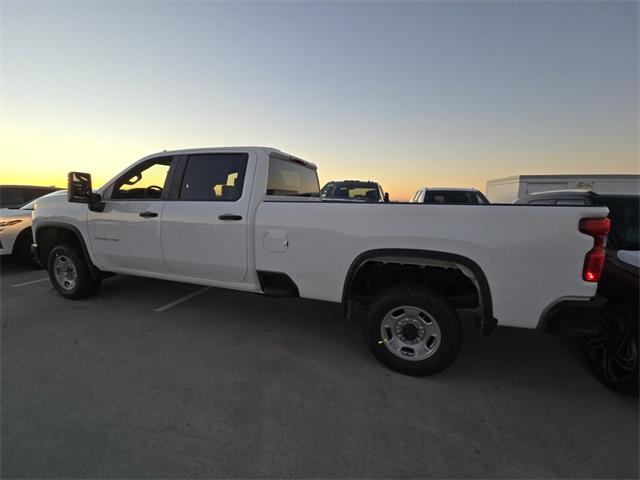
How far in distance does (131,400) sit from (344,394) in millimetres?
1654

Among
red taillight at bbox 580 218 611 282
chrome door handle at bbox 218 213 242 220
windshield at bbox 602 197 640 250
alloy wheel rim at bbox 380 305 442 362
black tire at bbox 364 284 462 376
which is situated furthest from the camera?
chrome door handle at bbox 218 213 242 220

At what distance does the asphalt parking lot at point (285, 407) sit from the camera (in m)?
1.76

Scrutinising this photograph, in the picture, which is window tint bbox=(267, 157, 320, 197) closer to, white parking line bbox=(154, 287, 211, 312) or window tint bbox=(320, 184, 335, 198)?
white parking line bbox=(154, 287, 211, 312)

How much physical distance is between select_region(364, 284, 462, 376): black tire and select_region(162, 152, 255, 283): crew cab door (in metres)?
1.46

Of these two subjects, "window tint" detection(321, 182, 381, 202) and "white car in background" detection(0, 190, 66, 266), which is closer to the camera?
"white car in background" detection(0, 190, 66, 266)

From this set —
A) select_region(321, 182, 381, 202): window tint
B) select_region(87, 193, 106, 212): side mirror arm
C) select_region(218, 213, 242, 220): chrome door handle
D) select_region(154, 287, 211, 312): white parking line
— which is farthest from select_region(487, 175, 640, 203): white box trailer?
select_region(87, 193, 106, 212): side mirror arm

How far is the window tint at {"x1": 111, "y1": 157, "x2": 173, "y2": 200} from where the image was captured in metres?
3.68

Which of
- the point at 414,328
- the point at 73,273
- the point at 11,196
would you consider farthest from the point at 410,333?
the point at 11,196

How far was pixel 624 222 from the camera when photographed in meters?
2.79

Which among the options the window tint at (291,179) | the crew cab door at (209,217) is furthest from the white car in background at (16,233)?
the window tint at (291,179)

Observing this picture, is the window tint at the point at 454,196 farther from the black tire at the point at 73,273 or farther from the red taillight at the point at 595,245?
the black tire at the point at 73,273

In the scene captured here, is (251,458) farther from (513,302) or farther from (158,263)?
(158,263)

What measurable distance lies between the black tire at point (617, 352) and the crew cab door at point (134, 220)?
14.6ft

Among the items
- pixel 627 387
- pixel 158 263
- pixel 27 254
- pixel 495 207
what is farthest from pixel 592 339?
pixel 27 254
